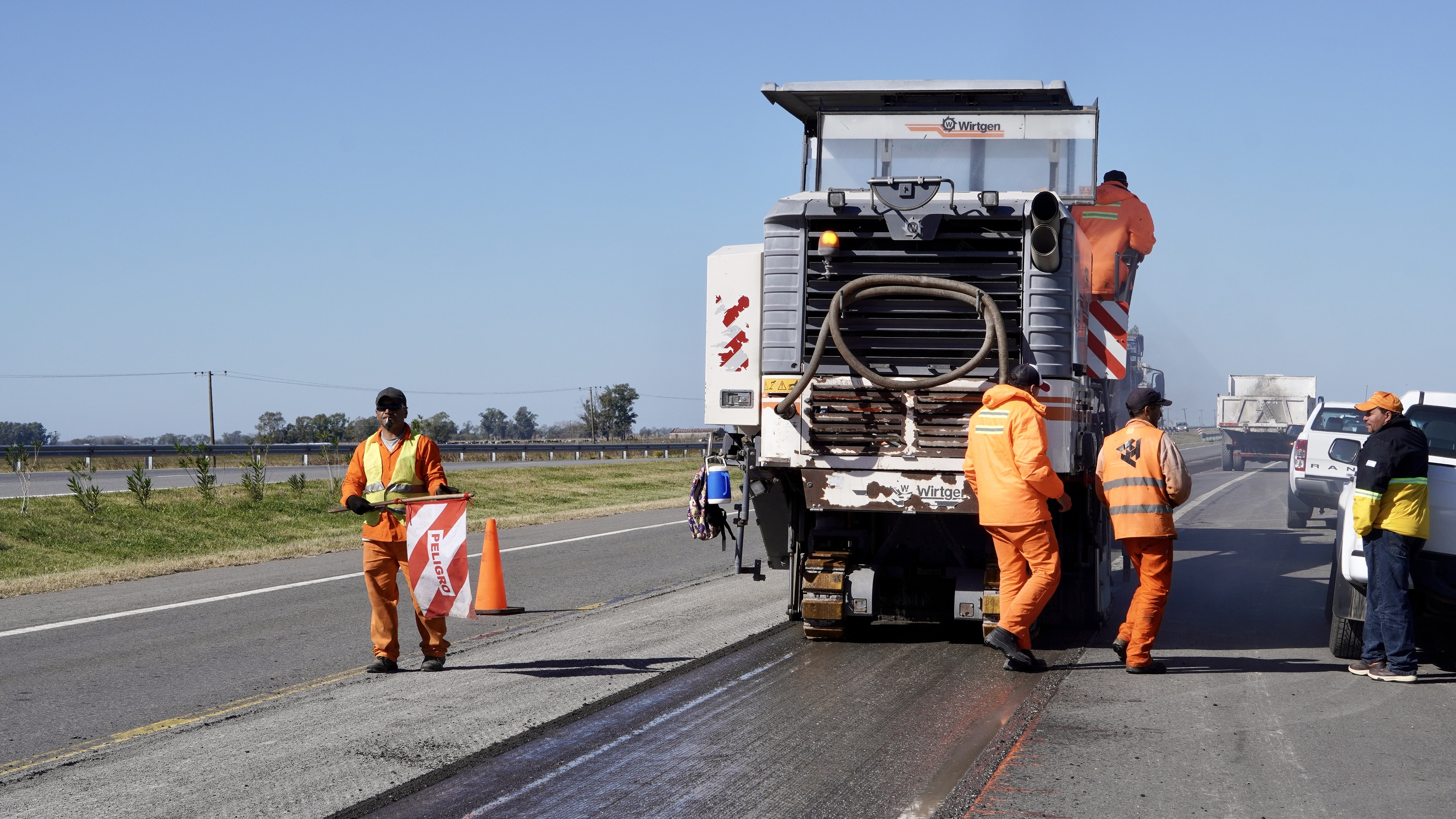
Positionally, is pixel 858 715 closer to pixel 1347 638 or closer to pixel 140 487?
pixel 1347 638

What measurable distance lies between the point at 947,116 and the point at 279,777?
6.92 meters

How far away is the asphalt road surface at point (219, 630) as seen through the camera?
727 centimetres

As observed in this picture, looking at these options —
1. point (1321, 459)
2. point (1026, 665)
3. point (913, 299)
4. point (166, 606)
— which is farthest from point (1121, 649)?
point (1321, 459)

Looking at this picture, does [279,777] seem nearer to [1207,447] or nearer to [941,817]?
[941,817]

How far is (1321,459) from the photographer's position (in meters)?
18.5

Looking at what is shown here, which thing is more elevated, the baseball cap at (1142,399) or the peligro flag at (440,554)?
the baseball cap at (1142,399)

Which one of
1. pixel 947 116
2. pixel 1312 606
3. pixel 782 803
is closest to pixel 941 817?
pixel 782 803

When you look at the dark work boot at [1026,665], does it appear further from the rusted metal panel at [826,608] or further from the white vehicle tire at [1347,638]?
the white vehicle tire at [1347,638]

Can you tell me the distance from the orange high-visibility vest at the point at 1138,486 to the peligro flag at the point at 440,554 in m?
4.12

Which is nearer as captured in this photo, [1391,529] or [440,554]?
[1391,529]

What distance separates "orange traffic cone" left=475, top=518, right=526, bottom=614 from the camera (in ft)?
32.1

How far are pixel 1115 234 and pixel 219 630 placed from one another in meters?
7.89

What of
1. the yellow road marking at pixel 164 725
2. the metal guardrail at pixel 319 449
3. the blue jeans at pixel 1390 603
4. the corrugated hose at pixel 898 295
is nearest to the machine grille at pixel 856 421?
the corrugated hose at pixel 898 295

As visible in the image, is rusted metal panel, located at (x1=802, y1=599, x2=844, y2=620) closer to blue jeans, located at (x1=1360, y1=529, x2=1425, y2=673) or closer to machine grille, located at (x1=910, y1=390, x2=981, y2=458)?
machine grille, located at (x1=910, y1=390, x2=981, y2=458)
